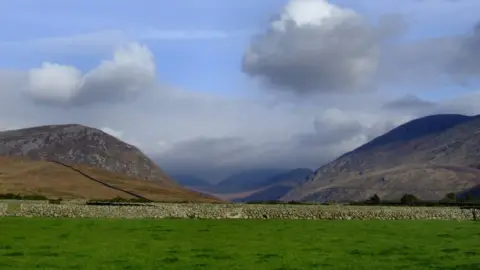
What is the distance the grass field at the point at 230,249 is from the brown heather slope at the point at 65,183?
3760 inches

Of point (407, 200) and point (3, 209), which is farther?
point (407, 200)

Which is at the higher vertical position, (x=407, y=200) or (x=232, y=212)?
(x=407, y=200)

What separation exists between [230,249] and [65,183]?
417ft

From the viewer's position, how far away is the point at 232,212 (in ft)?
238

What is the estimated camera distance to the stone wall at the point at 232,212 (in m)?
67.6

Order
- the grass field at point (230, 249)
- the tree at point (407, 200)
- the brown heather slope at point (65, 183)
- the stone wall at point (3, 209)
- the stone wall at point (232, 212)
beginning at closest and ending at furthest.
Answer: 1. the grass field at point (230, 249)
2. the stone wall at point (3, 209)
3. the stone wall at point (232, 212)
4. the tree at point (407, 200)
5. the brown heather slope at point (65, 183)

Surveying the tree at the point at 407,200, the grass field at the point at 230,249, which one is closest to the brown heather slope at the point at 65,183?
the tree at the point at 407,200

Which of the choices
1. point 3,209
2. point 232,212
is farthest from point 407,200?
point 3,209

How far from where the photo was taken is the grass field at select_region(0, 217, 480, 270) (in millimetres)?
27453

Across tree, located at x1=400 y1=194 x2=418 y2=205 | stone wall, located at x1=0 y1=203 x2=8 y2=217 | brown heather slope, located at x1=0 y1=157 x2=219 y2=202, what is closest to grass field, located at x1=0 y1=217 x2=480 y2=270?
stone wall, located at x1=0 y1=203 x2=8 y2=217

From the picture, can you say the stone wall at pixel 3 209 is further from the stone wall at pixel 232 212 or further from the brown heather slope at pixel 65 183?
the brown heather slope at pixel 65 183

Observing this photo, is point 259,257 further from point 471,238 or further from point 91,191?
point 91,191

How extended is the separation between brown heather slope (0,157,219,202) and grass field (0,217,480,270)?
95506 millimetres

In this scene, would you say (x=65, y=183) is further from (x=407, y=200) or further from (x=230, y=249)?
(x=230, y=249)
